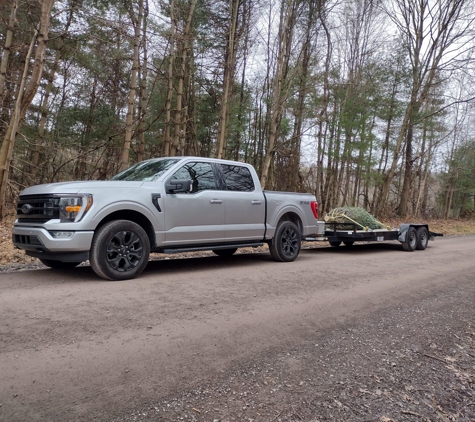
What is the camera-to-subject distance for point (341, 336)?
3.73m

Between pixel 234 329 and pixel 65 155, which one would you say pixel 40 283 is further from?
pixel 65 155

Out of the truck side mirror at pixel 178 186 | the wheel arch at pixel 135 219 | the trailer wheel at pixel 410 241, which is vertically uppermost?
the truck side mirror at pixel 178 186

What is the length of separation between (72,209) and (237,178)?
10.9 ft

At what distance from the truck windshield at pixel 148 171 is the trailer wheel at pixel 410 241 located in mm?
7715

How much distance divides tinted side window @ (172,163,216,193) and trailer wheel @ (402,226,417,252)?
6.91m

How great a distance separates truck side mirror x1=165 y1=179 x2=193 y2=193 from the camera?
19.1 ft

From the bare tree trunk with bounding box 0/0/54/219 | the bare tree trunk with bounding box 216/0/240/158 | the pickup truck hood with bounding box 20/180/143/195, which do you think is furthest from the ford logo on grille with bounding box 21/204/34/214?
the bare tree trunk with bounding box 216/0/240/158

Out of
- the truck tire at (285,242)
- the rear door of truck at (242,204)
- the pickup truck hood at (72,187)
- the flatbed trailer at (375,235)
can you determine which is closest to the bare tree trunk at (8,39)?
the pickup truck hood at (72,187)

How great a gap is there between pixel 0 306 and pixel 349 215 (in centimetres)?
874

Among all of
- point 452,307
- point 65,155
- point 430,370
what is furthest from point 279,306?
point 65,155

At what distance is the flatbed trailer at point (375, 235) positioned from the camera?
32.8ft

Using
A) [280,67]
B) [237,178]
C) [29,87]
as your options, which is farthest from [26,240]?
[280,67]

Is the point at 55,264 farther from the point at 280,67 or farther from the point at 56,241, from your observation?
the point at 280,67

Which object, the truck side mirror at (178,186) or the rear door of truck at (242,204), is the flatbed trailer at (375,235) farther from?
the truck side mirror at (178,186)
